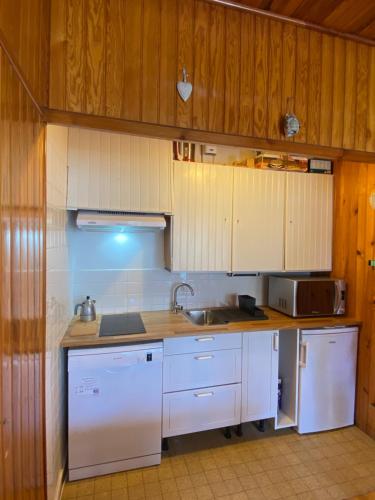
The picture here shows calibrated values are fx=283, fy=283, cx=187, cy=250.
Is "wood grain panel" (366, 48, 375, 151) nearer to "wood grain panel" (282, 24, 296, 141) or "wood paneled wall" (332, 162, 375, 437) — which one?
"wood grain panel" (282, 24, 296, 141)

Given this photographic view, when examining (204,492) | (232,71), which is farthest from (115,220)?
(204,492)

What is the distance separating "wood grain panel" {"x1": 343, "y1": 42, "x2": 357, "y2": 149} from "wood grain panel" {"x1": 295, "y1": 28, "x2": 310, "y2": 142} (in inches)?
9.1

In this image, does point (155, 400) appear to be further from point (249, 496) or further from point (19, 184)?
point (19, 184)

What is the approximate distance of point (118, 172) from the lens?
6.95ft

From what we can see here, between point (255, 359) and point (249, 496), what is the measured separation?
2.73 ft

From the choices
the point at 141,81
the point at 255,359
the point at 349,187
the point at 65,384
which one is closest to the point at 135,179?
the point at 141,81

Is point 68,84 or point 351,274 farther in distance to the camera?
point 351,274

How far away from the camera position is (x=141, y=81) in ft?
A: 3.69

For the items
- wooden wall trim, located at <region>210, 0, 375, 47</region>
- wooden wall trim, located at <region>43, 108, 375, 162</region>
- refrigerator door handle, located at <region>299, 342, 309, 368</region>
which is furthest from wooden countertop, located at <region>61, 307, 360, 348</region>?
wooden wall trim, located at <region>210, 0, 375, 47</region>

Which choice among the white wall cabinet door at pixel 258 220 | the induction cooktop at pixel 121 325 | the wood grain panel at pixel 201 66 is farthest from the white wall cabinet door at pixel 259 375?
the wood grain panel at pixel 201 66

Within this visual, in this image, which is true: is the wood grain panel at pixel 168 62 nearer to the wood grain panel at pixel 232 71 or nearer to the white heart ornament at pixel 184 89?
the white heart ornament at pixel 184 89

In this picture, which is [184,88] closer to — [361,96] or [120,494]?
[361,96]

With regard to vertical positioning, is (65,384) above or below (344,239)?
below

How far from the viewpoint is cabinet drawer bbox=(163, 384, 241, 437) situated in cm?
204
